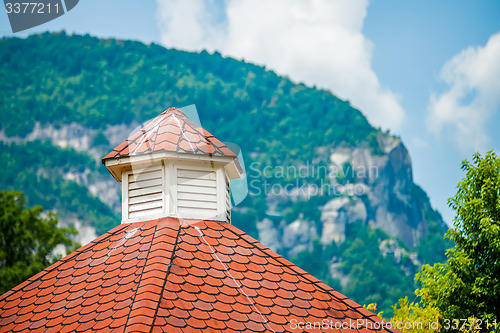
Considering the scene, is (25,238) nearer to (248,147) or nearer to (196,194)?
(196,194)

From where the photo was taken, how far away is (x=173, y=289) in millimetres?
9250

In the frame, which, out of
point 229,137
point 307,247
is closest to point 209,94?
point 229,137

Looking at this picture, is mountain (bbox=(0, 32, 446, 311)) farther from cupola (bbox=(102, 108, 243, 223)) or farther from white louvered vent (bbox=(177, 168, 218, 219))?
white louvered vent (bbox=(177, 168, 218, 219))

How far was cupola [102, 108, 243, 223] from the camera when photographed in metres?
11.5

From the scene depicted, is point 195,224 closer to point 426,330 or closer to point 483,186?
point 426,330

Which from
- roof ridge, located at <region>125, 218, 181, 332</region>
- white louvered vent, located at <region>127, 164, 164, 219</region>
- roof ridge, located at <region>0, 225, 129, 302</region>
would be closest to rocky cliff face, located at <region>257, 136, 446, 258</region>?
white louvered vent, located at <region>127, 164, 164, 219</region>

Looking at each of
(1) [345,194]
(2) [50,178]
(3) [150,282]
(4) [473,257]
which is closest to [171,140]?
(3) [150,282]

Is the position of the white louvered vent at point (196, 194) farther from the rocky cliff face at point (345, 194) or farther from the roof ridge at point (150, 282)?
the rocky cliff face at point (345, 194)

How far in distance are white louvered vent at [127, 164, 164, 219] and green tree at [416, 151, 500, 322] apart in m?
9.19

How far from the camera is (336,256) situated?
122 m

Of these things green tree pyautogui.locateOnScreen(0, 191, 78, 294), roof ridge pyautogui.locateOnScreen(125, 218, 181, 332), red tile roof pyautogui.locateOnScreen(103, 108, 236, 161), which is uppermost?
green tree pyautogui.locateOnScreen(0, 191, 78, 294)

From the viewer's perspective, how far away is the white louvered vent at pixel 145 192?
11.5 m

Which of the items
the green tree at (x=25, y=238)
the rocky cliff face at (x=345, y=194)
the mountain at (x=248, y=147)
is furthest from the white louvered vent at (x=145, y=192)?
the rocky cliff face at (x=345, y=194)

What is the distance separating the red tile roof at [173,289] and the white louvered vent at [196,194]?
0.28 metres
